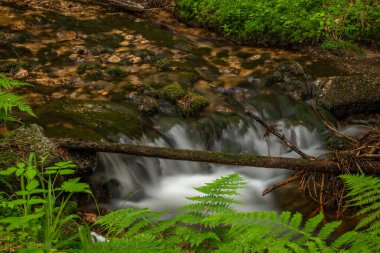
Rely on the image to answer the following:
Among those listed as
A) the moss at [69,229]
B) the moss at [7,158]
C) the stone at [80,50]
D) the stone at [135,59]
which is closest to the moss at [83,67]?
the stone at [80,50]

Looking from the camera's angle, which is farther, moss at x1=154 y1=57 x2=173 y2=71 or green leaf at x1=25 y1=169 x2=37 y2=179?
moss at x1=154 y1=57 x2=173 y2=71

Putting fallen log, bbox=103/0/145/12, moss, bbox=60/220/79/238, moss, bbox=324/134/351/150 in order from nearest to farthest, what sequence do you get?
moss, bbox=60/220/79/238, moss, bbox=324/134/351/150, fallen log, bbox=103/0/145/12

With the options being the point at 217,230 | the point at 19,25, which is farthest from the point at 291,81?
the point at 19,25

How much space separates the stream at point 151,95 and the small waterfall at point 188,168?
0.04ft

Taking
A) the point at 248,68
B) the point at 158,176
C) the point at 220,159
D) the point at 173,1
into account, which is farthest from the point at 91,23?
the point at 220,159

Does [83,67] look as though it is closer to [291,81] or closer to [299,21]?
[291,81]

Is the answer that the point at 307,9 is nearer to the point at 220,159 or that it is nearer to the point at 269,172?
the point at 269,172

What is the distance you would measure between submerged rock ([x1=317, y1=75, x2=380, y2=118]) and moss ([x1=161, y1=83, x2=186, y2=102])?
Answer: 2276 millimetres

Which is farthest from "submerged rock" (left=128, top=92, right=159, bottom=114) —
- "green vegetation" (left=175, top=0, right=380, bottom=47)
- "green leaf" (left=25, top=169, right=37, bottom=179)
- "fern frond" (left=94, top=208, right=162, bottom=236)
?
"fern frond" (left=94, top=208, right=162, bottom=236)

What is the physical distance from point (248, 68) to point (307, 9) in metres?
2.19

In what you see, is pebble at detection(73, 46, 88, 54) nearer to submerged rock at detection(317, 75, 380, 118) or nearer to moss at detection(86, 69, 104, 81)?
moss at detection(86, 69, 104, 81)

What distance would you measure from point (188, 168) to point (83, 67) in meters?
2.97

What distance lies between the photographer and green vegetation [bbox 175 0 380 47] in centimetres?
793

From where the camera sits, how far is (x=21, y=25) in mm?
8727
